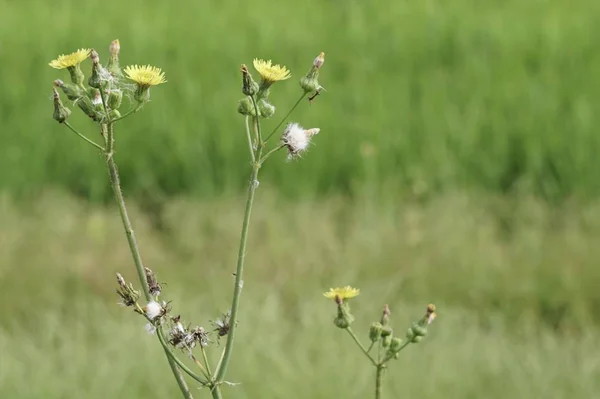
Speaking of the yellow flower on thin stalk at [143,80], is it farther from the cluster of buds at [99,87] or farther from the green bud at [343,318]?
the green bud at [343,318]

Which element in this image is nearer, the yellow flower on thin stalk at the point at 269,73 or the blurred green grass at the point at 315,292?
the yellow flower on thin stalk at the point at 269,73

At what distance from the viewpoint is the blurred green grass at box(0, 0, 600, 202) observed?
310 centimetres

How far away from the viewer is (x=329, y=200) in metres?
2.96

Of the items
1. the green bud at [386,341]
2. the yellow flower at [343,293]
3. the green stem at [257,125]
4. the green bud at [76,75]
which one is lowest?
the green bud at [386,341]

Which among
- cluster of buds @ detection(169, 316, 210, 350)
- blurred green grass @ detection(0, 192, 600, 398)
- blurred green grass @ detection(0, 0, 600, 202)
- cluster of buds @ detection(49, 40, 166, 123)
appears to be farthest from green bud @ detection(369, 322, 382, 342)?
blurred green grass @ detection(0, 0, 600, 202)

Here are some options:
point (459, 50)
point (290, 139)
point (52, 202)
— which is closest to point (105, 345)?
point (52, 202)

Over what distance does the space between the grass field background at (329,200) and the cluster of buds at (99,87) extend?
1233mm

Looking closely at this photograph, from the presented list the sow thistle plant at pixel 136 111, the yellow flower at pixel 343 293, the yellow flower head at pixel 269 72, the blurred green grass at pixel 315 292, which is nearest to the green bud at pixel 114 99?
the sow thistle plant at pixel 136 111

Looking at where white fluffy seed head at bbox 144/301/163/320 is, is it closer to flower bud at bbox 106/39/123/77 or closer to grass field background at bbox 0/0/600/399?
flower bud at bbox 106/39/123/77

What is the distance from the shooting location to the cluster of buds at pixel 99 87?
662 millimetres

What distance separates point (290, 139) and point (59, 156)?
267cm

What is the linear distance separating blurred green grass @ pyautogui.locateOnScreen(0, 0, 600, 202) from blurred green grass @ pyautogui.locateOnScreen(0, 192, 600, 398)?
0.17m

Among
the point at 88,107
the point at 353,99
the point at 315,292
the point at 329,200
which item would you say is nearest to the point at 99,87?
the point at 88,107

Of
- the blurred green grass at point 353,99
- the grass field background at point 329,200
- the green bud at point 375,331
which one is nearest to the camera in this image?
the green bud at point 375,331
